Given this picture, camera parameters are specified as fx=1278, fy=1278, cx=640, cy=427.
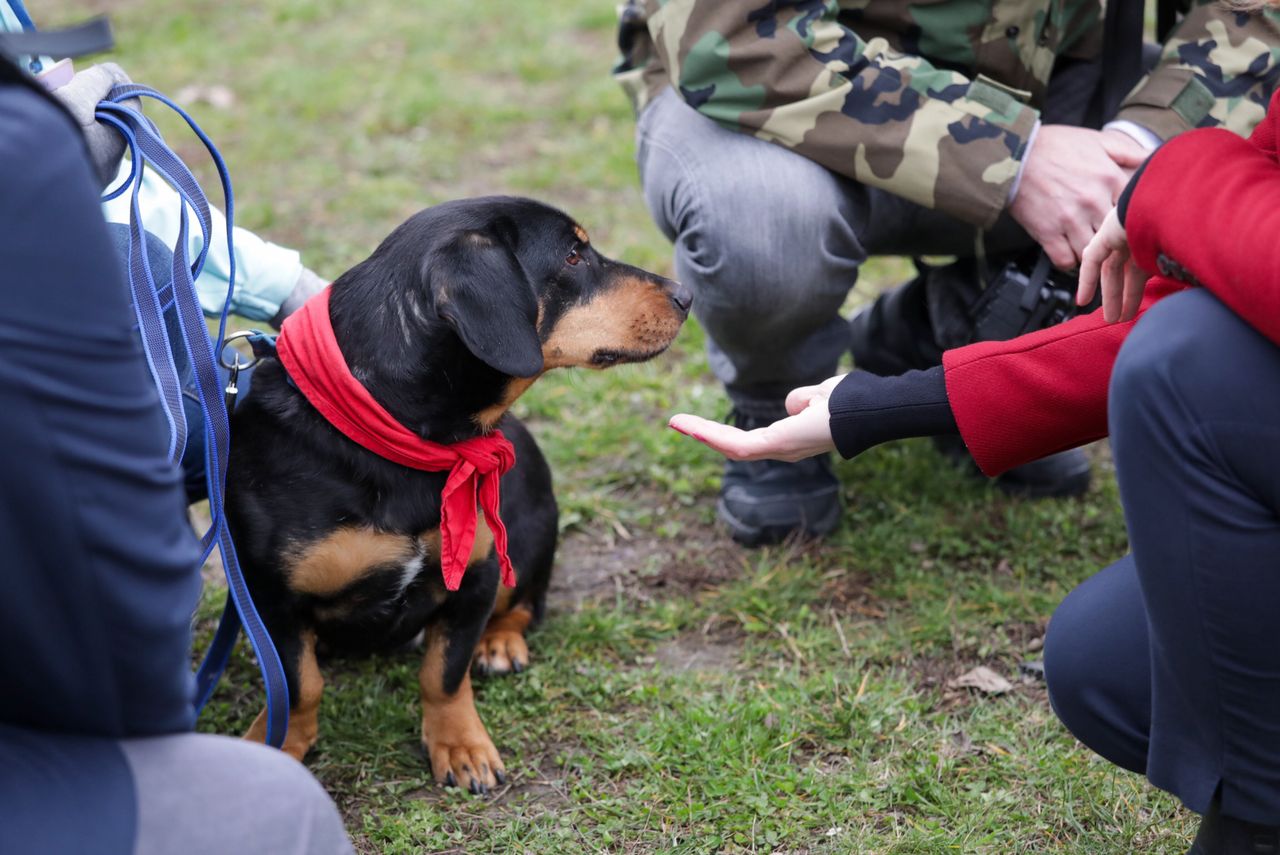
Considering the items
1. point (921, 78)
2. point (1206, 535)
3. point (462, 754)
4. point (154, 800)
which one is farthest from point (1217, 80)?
point (154, 800)

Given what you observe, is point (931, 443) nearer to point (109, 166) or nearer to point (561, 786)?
point (561, 786)

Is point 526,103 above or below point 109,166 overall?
below

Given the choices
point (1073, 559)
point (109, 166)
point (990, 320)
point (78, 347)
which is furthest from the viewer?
point (1073, 559)

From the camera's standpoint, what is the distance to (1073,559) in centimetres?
331

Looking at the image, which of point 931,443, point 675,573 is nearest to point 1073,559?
point 931,443

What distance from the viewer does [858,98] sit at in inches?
113

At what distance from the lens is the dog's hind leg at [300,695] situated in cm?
253

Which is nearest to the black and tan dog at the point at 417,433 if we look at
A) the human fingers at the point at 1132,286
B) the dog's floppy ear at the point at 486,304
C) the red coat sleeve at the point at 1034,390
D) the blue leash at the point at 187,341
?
the dog's floppy ear at the point at 486,304

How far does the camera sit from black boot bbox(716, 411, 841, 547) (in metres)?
3.37

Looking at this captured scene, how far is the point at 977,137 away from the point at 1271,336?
132 centimetres

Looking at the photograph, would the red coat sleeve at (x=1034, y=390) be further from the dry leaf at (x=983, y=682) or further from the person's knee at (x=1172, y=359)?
the dry leaf at (x=983, y=682)

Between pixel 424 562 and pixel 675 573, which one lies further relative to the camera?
pixel 675 573

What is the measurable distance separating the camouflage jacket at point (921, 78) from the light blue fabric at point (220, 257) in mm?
1023

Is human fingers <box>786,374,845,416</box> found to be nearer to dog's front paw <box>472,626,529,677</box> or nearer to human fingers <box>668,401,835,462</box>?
human fingers <box>668,401,835,462</box>
